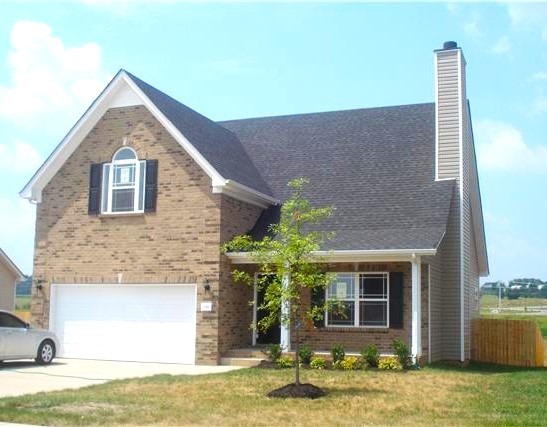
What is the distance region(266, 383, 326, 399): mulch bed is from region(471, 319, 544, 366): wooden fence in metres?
11.7

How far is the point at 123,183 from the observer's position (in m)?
21.6

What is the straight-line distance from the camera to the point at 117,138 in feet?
71.3

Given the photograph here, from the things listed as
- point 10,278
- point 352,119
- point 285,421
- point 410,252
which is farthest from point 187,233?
point 10,278

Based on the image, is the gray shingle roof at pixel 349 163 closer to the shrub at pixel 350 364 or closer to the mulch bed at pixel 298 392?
the shrub at pixel 350 364

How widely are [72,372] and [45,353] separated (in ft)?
6.32

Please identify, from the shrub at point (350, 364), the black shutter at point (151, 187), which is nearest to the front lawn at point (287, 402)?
the shrub at point (350, 364)

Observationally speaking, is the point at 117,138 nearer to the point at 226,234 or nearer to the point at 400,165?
the point at 226,234

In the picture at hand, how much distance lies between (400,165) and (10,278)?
1838 cm

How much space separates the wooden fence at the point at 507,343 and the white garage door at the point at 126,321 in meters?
9.65

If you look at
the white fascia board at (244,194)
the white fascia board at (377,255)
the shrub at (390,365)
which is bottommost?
the shrub at (390,365)

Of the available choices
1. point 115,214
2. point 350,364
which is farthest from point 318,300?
point 115,214

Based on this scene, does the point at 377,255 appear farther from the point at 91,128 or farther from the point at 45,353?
the point at 91,128

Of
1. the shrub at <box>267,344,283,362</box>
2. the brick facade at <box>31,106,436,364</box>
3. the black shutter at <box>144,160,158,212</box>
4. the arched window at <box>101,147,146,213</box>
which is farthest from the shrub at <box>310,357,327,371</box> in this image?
the arched window at <box>101,147,146,213</box>

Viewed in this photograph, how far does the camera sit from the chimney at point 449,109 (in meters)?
22.1
